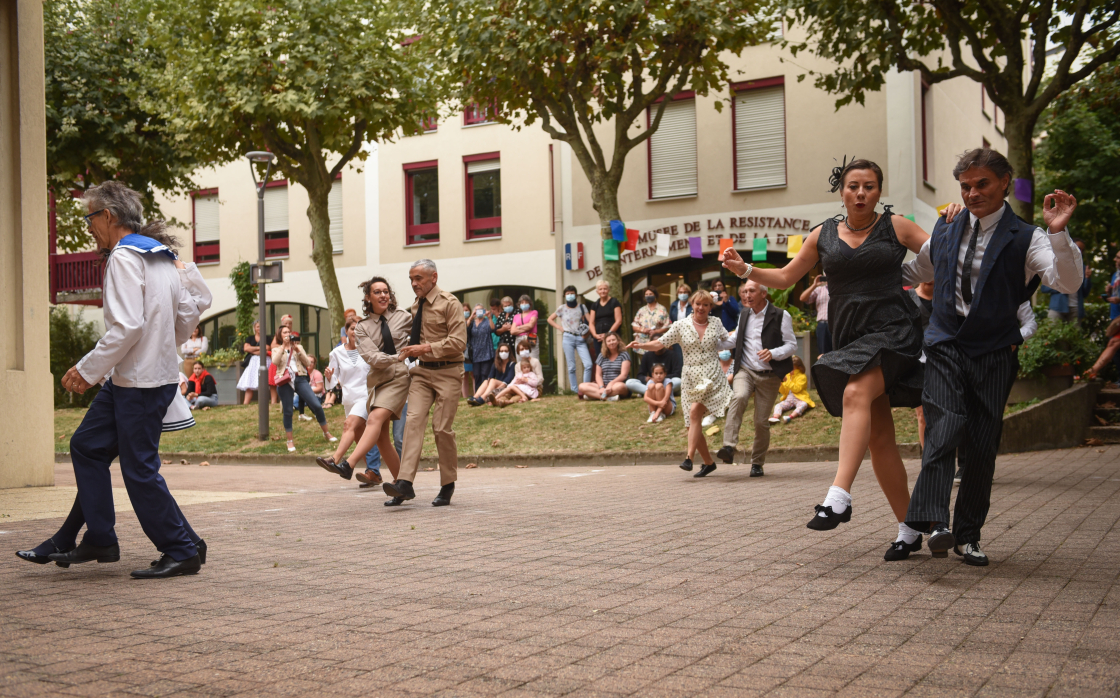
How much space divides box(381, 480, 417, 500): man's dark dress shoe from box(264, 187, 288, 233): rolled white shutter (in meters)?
25.7

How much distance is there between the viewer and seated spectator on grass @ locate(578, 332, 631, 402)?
740 inches

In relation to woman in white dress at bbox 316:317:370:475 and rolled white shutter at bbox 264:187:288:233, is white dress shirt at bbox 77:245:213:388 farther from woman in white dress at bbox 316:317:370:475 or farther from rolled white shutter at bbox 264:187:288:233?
rolled white shutter at bbox 264:187:288:233

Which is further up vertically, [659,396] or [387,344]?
[387,344]

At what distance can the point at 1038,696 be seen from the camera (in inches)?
129

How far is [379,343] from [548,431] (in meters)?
7.34

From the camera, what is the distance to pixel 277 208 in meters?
33.4

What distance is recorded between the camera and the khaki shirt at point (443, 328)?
9258 mm

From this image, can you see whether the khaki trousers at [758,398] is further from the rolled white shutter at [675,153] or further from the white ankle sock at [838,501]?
the rolled white shutter at [675,153]

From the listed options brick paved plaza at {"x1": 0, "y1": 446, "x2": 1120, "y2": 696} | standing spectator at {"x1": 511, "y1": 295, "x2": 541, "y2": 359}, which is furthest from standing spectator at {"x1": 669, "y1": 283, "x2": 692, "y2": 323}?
brick paved plaza at {"x1": 0, "y1": 446, "x2": 1120, "y2": 696}

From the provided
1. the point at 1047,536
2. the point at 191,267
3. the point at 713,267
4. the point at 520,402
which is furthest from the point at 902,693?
the point at 713,267

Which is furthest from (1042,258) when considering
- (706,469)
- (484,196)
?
(484,196)

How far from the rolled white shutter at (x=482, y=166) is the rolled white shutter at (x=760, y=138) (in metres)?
7.66

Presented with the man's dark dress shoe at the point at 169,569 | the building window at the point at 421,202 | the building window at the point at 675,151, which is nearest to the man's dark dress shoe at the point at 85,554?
the man's dark dress shoe at the point at 169,569

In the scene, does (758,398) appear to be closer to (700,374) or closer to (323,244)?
(700,374)
